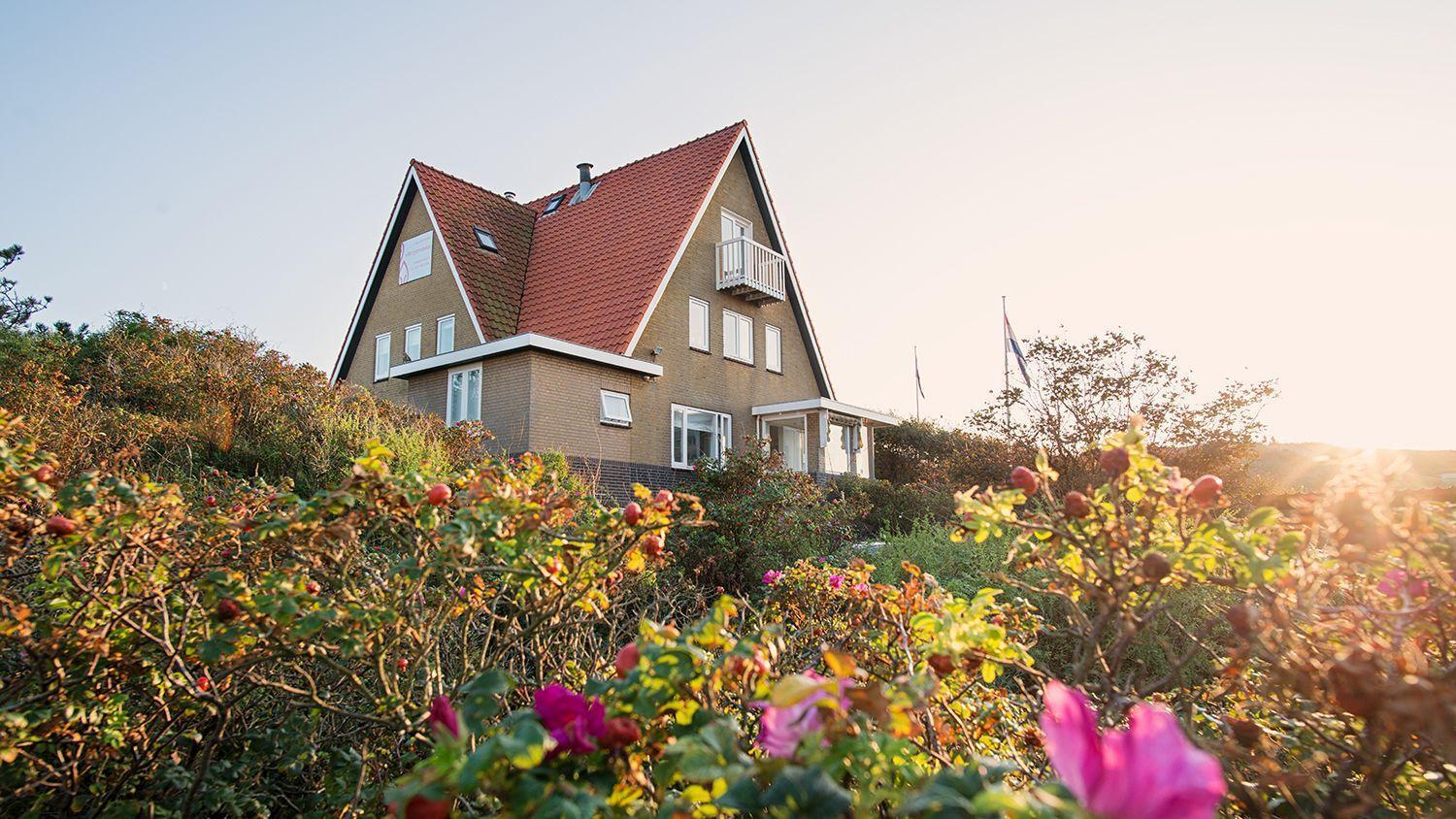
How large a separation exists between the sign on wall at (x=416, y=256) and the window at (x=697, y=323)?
6228mm

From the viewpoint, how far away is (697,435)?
1725 cm

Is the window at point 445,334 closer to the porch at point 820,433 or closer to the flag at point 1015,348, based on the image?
the porch at point 820,433

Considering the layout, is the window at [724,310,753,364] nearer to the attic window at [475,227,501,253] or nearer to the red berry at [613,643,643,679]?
the attic window at [475,227,501,253]

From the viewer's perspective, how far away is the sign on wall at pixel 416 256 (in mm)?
18109

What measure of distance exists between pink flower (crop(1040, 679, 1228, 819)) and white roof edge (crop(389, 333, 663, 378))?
1342 cm

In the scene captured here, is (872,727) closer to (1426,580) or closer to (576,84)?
(1426,580)

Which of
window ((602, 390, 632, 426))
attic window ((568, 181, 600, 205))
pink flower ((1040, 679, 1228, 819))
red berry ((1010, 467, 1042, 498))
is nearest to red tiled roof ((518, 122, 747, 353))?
attic window ((568, 181, 600, 205))

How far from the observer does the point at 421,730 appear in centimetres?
181

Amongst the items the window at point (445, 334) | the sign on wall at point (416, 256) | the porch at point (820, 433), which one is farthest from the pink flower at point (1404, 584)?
the sign on wall at point (416, 256)

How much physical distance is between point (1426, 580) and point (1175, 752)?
143cm

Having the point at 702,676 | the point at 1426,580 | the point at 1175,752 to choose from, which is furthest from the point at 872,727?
the point at 1426,580

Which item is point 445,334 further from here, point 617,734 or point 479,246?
point 617,734

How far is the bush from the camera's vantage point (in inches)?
348

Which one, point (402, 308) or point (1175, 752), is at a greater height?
point (402, 308)
